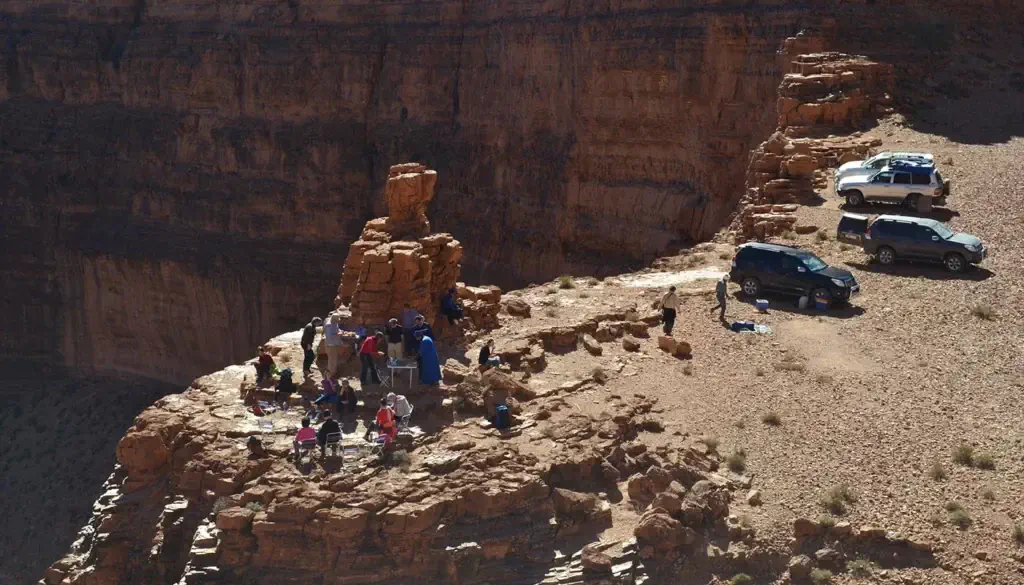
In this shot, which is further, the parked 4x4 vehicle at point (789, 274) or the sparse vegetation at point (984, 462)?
the parked 4x4 vehicle at point (789, 274)

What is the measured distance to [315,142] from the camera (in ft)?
203

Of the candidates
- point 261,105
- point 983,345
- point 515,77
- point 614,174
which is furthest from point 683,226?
point 261,105

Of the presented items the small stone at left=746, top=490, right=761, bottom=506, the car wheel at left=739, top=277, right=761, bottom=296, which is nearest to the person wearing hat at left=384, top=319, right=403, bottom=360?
the small stone at left=746, top=490, right=761, bottom=506

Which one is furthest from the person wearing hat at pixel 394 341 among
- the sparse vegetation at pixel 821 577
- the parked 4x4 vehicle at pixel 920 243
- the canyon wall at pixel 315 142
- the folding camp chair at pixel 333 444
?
the canyon wall at pixel 315 142

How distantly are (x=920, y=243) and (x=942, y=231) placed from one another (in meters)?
0.64

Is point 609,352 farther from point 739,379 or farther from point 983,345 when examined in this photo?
point 983,345

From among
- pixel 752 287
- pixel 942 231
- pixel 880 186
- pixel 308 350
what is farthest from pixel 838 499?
pixel 880 186

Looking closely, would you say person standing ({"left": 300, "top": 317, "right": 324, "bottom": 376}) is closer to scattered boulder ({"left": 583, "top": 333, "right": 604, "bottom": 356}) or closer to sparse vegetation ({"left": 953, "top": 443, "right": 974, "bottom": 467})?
scattered boulder ({"left": 583, "top": 333, "right": 604, "bottom": 356})

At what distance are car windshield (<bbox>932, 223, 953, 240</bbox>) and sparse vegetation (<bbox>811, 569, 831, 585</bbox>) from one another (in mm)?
13212

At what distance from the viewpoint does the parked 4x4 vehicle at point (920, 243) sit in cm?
3234

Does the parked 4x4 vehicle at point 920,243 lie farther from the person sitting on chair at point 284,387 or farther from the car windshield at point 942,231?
the person sitting on chair at point 284,387

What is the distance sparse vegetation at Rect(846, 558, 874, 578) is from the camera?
21750 mm

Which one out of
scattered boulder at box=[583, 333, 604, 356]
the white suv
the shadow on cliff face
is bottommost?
the shadow on cliff face

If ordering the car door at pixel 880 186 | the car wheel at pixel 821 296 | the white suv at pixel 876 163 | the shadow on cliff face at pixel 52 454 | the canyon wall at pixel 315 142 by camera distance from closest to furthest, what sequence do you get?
the car wheel at pixel 821 296 → the car door at pixel 880 186 → the white suv at pixel 876 163 → the shadow on cliff face at pixel 52 454 → the canyon wall at pixel 315 142
